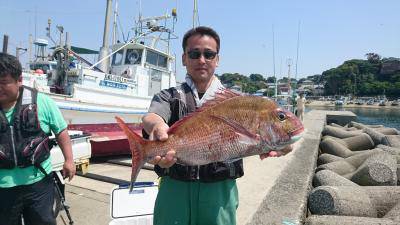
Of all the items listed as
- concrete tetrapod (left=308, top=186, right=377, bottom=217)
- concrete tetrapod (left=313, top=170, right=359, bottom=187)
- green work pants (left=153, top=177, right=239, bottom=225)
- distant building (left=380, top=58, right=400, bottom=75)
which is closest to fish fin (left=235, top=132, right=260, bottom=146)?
green work pants (left=153, top=177, right=239, bottom=225)

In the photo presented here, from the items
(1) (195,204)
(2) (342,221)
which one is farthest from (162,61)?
(1) (195,204)

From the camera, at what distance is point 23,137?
286cm

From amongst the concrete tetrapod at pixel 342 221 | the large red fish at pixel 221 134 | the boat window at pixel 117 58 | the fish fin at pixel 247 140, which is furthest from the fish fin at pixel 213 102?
the boat window at pixel 117 58

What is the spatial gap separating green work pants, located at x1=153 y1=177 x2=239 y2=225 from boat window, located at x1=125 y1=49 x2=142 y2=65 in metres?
11.8

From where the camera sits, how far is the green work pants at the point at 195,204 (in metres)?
2.10

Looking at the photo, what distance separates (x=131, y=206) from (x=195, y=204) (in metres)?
1.55

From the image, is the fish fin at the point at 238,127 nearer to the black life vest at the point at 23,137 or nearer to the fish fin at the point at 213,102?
the fish fin at the point at 213,102

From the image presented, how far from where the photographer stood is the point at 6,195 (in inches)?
109

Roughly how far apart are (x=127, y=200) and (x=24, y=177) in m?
0.99

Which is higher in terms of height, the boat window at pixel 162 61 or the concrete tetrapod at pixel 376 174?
the boat window at pixel 162 61

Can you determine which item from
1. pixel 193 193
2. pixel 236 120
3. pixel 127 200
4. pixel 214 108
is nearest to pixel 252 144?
pixel 236 120

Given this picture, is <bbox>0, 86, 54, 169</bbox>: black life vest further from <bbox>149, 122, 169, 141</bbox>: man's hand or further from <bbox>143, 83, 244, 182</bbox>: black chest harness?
<bbox>149, 122, 169, 141</bbox>: man's hand

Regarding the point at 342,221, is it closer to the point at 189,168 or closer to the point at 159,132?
the point at 189,168

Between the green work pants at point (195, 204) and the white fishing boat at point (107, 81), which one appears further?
the white fishing boat at point (107, 81)
